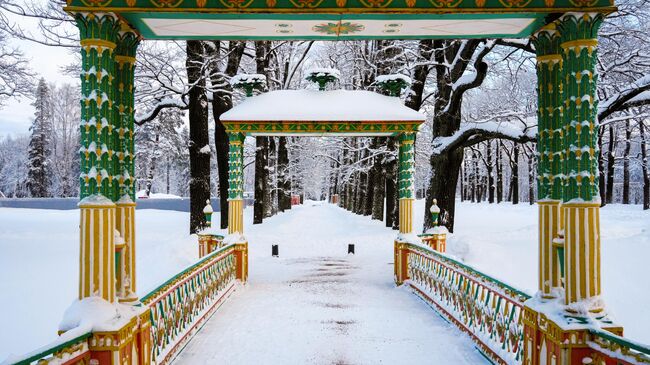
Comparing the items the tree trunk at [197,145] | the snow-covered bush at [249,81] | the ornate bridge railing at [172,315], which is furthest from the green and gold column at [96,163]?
the tree trunk at [197,145]

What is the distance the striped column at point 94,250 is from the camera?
4.80m

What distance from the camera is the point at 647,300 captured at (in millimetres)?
13062

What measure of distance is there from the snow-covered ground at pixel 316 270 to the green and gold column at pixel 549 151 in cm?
75

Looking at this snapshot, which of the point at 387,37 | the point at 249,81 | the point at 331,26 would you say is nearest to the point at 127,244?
the point at 331,26

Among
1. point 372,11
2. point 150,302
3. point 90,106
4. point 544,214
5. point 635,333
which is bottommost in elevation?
point 635,333

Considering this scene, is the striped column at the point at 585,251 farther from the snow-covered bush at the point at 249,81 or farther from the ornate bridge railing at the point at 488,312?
the snow-covered bush at the point at 249,81

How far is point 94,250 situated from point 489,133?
41.6 feet

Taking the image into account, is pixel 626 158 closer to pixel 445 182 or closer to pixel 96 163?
pixel 445 182

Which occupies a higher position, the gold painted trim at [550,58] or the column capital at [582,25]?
the column capital at [582,25]

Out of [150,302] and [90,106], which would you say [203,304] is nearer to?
[150,302]

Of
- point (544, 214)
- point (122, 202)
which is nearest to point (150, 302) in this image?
point (122, 202)

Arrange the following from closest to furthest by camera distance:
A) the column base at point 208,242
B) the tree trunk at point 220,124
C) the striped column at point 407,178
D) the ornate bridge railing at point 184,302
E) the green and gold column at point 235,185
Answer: the ornate bridge railing at point 184,302 < the green and gold column at point 235,185 < the striped column at point 407,178 < the column base at point 208,242 < the tree trunk at point 220,124

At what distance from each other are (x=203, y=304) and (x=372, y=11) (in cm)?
599

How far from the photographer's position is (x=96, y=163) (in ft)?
16.1
